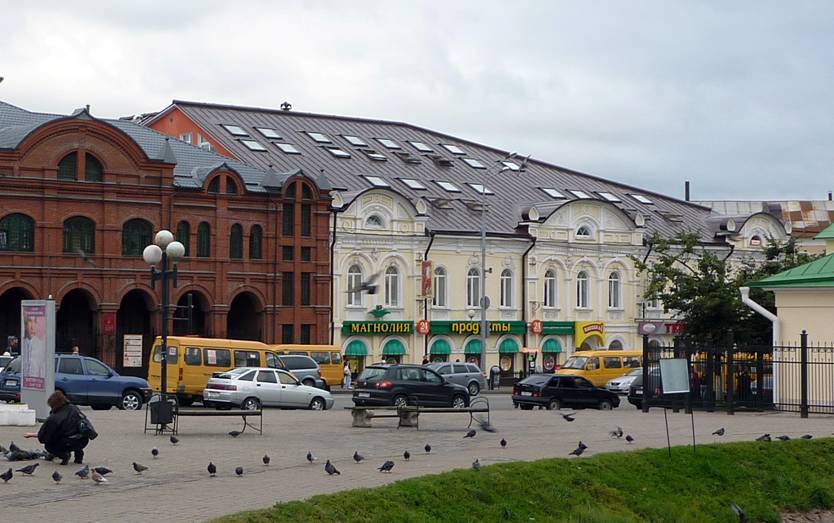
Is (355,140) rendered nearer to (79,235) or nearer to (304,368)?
(79,235)

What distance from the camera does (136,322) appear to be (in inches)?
2429

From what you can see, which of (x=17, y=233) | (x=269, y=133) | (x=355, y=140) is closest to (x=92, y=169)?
(x=17, y=233)

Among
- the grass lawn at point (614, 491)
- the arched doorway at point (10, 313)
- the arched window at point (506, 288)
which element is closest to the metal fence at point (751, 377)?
the grass lawn at point (614, 491)

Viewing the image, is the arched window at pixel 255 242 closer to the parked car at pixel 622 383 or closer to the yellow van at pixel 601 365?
the yellow van at pixel 601 365

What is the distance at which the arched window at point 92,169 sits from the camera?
191 feet

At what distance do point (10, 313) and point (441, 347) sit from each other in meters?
20.9

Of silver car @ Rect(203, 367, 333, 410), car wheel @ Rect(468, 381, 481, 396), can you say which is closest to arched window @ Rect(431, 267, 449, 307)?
car wheel @ Rect(468, 381, 481, 396)

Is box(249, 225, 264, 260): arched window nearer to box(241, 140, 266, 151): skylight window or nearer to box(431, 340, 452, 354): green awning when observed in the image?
box(241, 140, 266, 151): skylight window

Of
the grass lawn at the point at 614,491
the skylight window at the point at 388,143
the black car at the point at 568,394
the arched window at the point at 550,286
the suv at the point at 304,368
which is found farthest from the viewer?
the skylight window at the point at 388,143

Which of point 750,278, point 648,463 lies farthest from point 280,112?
point 648,463

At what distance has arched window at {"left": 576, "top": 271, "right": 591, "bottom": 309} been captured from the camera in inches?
2948

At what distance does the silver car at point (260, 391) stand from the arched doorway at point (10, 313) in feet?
63.9

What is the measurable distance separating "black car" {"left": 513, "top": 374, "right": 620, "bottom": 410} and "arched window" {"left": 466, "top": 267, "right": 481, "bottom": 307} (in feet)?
82.0

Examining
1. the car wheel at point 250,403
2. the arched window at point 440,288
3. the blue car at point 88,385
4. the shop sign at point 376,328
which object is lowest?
the car wheel at point 250,403
